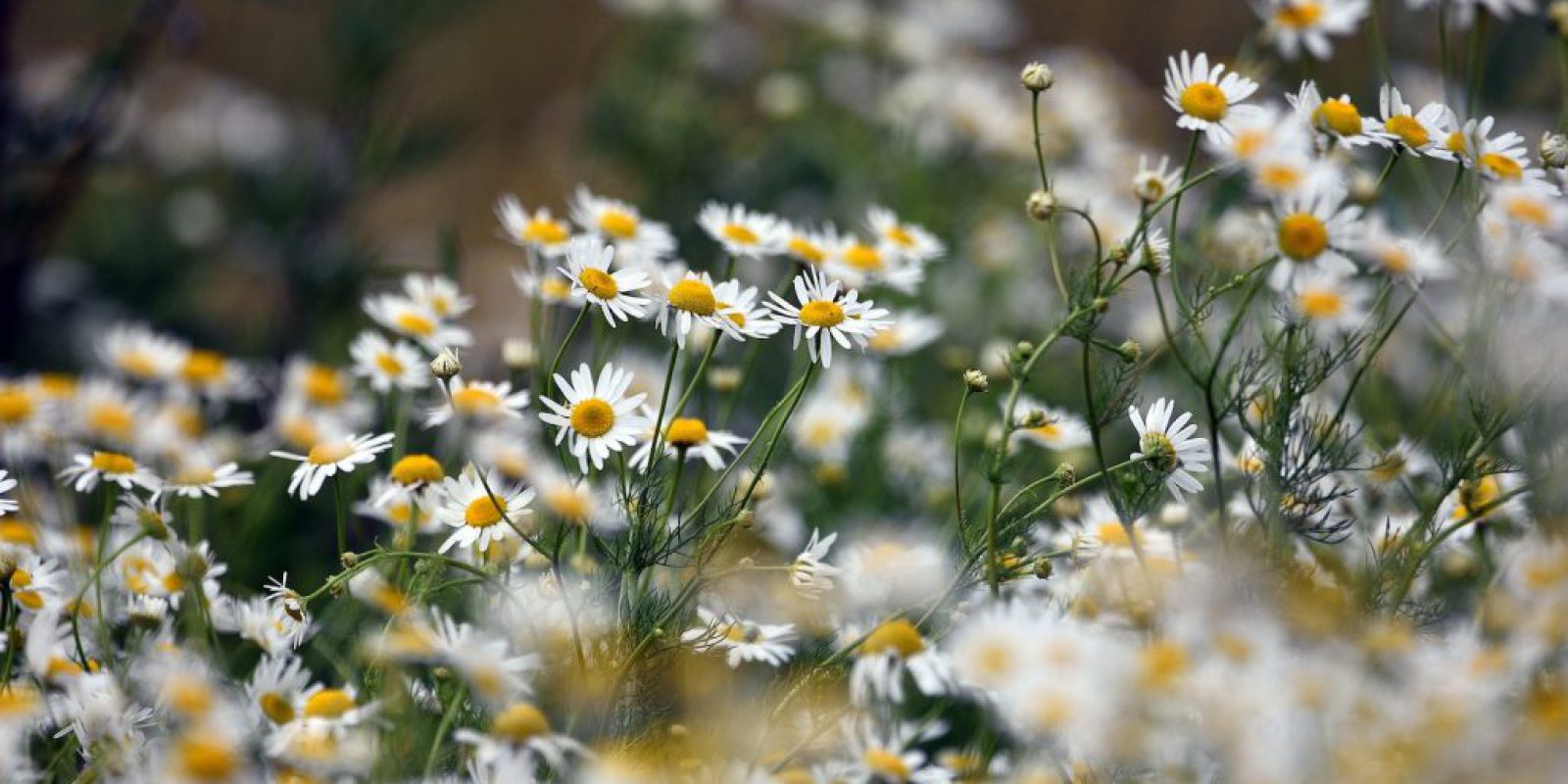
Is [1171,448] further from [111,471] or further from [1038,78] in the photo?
[111,471]

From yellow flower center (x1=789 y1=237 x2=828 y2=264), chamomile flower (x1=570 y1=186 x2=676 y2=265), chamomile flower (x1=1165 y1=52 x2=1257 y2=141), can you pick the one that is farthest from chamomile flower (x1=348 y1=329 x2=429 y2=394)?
chamomile flower (x1=1165 y1=52 x2=1257 y2=141)

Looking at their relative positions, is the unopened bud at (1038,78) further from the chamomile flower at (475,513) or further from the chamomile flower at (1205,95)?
the chamomile flower at (475,513)

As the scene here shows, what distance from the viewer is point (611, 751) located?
4.65 feet

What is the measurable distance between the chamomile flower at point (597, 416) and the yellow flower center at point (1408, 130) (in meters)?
0.88

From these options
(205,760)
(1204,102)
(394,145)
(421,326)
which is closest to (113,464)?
(421,326)

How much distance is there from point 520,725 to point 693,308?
53 cm

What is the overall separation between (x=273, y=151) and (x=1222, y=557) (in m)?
3.35

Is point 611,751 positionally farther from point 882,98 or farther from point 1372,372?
point 882,98

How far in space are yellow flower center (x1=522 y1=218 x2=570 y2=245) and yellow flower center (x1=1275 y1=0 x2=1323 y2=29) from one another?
3.78 ft

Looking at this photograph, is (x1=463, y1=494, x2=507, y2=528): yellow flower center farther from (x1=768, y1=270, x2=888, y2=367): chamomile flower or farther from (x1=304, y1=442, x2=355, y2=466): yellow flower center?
(x1=768, y1=270, x2=888, y2=367): chamomile flower

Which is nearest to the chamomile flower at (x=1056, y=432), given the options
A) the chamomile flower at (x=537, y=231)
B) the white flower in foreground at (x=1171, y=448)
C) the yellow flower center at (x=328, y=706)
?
the white flower in foreground at (x=1171, y=448)

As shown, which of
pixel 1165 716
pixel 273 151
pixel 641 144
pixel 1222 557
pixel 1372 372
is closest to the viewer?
pixel 1165 716

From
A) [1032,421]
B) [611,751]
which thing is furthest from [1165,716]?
[611,751]

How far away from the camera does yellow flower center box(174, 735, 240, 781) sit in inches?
44.8
